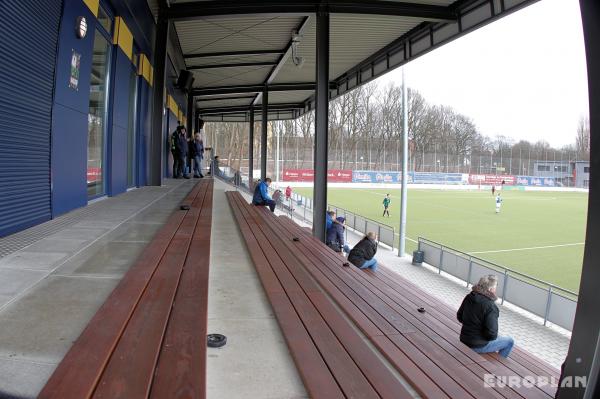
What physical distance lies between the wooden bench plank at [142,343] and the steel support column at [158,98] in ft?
26.6

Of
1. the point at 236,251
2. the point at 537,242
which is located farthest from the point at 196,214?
the point at 537,242

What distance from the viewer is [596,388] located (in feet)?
5.71

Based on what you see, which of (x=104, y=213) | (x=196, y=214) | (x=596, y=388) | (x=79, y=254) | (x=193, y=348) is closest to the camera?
(x=596, y=388)

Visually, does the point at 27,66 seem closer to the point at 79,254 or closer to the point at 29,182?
the point at 29,182

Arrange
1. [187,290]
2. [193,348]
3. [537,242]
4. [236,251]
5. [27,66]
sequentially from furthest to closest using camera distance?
[537,242]
[236,251]
[27,66]
[187,290]
[193,348]

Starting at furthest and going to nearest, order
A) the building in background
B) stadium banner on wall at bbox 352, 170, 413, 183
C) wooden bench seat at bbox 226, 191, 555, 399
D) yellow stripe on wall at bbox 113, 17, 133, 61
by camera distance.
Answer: the building in background, stadium banner on wall at bbox 352, 170, 413, 183, yellow stripe on wall at bbox 113, 17, 133, 61, wooden bench seat at bbox 226, 191, 555, 399

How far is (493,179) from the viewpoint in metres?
79.6

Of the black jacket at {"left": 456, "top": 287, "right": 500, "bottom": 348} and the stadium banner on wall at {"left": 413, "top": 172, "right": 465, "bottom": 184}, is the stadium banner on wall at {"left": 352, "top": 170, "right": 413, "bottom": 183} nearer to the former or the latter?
the stadium banner on wall at {"left": 413, "top": 172, "right": 465, "bottom": 184}

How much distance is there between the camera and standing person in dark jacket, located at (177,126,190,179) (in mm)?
14727

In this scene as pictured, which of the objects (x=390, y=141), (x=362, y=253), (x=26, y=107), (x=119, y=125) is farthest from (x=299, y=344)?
(x=390, y=141)

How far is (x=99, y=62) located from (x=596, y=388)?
8.31 meters

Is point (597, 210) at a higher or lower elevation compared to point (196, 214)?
higher

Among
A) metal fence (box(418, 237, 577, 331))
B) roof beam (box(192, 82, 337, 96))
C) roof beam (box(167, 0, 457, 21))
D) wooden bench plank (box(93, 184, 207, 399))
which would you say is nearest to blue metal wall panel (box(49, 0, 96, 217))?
wooden bench plank (box(93, 184, 207, 399))

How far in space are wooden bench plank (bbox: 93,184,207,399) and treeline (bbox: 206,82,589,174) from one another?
191 ft
